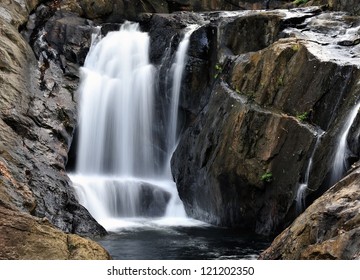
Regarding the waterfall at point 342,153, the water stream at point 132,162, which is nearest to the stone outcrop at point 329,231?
the waterfall at point 342,153

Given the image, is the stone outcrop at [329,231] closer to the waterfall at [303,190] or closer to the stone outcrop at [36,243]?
the stone outcrop at [36,243]

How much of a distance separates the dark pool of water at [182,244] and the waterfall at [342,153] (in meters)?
Result: 2.43

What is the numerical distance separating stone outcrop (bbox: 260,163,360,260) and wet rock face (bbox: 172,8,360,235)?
3.17 meters

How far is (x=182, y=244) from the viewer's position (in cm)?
1108

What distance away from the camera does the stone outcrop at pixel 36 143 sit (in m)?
6.93

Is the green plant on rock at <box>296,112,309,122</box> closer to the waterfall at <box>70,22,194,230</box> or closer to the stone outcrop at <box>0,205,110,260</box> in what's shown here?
the waterfall at <box>70,22,194,230</box>

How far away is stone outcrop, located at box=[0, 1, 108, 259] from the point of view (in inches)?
273

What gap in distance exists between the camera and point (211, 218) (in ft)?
44.7

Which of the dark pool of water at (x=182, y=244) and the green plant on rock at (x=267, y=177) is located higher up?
the green plant on rock at (x=267, y=177)

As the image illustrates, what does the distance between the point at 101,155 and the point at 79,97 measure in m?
2.49

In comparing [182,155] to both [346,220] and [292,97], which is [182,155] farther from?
[346,220]

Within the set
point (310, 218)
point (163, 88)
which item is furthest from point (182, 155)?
point (310, 218)

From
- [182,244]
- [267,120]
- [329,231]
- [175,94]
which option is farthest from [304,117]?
[175,94]

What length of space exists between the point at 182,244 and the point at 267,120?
402 cm
